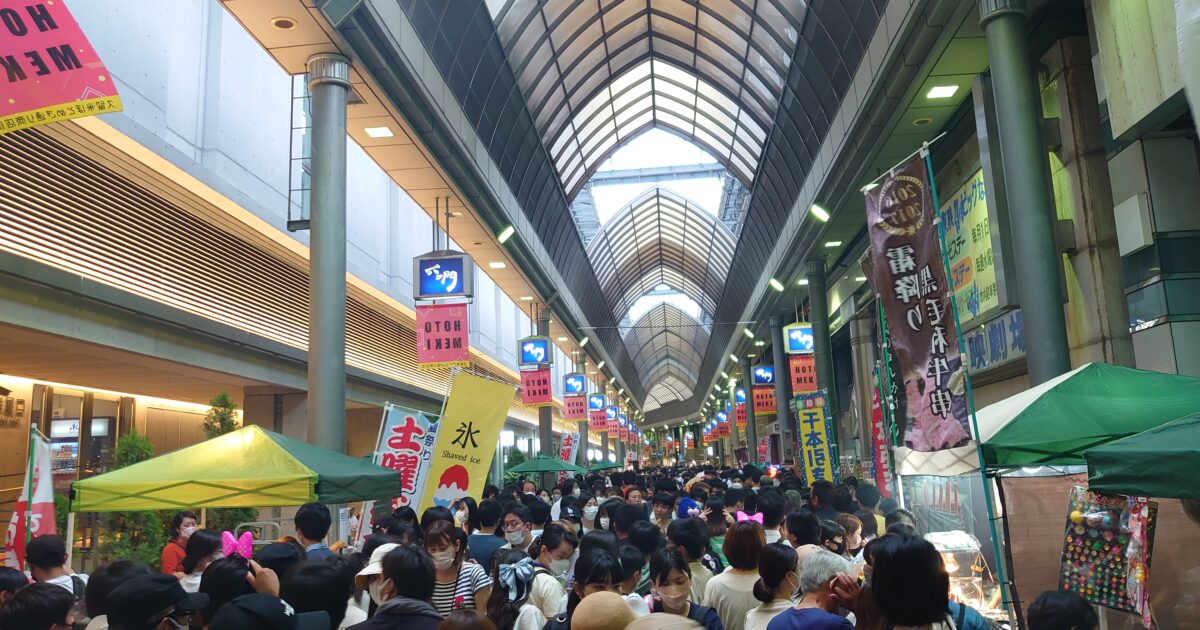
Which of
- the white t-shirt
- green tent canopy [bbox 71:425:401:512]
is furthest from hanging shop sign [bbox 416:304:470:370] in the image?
the white t-shirt

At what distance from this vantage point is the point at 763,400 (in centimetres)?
3023

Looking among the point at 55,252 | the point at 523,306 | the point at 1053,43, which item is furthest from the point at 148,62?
the point at 523,306

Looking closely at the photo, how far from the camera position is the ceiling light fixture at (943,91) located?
33.9 feet

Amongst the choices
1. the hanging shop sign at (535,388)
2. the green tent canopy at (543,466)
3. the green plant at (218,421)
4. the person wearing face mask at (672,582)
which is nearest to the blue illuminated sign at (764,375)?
the hanging shop sign at (535,388)

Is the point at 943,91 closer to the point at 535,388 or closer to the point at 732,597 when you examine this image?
the point at 732,597

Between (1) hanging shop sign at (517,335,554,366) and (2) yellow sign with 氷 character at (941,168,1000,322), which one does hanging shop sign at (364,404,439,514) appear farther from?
(1) hanging shop sign at (517,335,554,366)

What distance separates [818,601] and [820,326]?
16.6 m

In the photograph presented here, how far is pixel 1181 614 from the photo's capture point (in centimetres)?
529

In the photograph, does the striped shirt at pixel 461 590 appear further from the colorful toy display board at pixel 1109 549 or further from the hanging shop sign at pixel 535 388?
the hanging shop sign at pixel 535 388

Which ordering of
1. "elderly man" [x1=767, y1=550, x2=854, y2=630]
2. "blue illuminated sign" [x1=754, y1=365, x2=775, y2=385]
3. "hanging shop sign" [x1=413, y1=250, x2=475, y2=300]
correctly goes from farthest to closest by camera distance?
"blue illuminated sign" [x1=754, y1=365, x2=775, y2=385]
"hanging shop sign" [x1=413, y1=250, x2=475, y2=300]
"elderly man" [x1=767, y1=550, x2=854, y2=630]

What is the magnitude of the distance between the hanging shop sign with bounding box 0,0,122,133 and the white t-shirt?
11.8ft

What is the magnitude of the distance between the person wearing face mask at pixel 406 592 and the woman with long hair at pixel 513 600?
55cm

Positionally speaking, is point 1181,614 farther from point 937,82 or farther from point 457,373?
point 937,82

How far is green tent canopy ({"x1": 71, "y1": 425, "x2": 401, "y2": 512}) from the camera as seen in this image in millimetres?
6605
